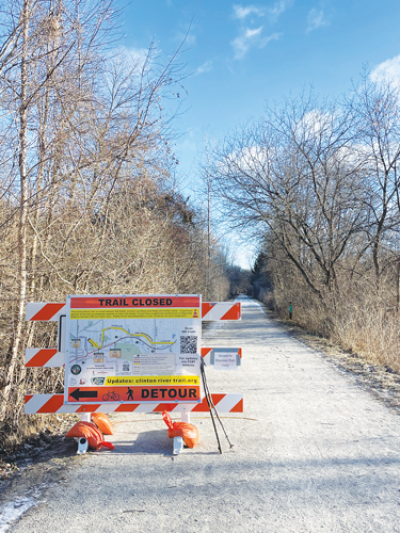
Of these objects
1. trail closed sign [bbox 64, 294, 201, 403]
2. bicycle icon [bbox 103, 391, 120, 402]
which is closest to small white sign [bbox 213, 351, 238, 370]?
trail closed sign [bbox 64, 294, 201, 403]

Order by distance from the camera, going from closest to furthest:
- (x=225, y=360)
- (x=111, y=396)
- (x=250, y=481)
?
(x=250, y=481)
(x=111, y=396)
(x=225, y=360)

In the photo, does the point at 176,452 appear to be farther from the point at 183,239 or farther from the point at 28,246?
the point at 183,239

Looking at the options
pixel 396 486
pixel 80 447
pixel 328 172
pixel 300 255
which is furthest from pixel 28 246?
pixel 300 255

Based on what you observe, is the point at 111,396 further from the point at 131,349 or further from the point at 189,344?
the point at 189,344

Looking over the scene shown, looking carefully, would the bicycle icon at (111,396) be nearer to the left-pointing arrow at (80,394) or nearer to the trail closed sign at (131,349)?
the trail closed sign at (131,349)

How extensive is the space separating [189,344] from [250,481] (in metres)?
1.56

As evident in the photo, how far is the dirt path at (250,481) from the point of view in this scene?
310 centimetres

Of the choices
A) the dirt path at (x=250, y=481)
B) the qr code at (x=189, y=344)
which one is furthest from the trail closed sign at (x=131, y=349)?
the dirt path at (x=250, y=481)

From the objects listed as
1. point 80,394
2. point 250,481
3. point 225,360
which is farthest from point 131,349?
point 250,481

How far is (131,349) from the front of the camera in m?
4.68

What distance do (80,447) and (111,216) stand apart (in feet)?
13.0

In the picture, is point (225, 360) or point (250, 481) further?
point (225, 360)

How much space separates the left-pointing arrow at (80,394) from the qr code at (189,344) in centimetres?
112

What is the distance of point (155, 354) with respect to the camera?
4684mm
